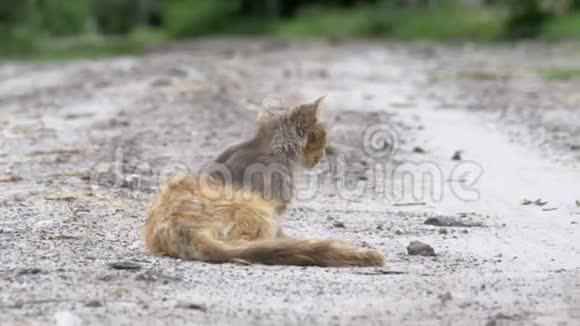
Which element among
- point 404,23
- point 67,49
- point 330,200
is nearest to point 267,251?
point 330,200

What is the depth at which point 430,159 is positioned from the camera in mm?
12672

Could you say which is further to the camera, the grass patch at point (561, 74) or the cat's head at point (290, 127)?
the grass patch at point (561, 74)

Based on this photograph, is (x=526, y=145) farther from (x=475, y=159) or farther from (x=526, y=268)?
(x=526, y=268)

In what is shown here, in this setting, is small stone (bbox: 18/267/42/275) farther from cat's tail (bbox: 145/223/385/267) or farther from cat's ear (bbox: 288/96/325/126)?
cat's ear (bbox: 288/96/325/126)

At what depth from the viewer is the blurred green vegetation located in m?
38.6

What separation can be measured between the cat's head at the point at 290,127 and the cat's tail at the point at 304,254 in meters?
1.21

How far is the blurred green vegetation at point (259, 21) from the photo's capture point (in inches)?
1518

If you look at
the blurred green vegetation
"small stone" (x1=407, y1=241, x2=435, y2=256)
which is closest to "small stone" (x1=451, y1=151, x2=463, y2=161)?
"small stone" (x1=407, y1=241, x2=435, y2=256)

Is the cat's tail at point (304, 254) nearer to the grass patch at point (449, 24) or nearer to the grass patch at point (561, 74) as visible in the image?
the grass patch at point (561, 74)

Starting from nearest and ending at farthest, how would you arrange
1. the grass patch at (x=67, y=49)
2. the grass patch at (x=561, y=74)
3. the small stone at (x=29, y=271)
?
the small stone at (x=29, y=271), the grass patch at (x=561, y=74), the grass patch at (x=67, y=49)

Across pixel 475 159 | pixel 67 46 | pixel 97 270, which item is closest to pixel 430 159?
pixel 475 159

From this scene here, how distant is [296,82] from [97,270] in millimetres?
16647

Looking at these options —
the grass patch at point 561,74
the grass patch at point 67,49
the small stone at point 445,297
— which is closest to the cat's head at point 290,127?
the small stone at point 445,297

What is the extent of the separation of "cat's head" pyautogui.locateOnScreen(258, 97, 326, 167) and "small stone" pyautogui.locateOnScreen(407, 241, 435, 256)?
3.38 feet
